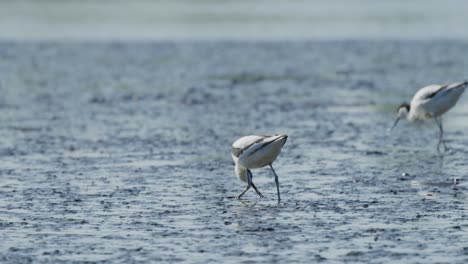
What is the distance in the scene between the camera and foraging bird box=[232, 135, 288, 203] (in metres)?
16.8

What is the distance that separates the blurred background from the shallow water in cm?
1457

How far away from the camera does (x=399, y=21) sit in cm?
6272

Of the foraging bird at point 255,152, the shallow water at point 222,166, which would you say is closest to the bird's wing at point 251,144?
the foraging bird at point 255,152

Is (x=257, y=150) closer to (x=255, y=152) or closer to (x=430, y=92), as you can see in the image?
(x=255, y=152)

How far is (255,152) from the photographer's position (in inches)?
668

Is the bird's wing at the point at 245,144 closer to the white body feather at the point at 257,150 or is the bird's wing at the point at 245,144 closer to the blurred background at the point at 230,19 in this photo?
the white body feather at the point at 257,150

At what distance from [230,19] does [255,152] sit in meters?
50.9

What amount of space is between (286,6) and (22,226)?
211 feet

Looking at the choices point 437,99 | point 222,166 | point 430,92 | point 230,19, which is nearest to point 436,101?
point 437,99

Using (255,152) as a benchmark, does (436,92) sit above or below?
above

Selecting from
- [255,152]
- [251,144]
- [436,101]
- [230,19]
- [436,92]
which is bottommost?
[255,152]

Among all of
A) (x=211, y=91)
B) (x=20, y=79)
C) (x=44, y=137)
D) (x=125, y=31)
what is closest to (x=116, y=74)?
(x=20, y=79)

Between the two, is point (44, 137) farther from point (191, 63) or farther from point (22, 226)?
point (191, 63)

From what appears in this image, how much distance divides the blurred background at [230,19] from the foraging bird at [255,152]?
34689mm
